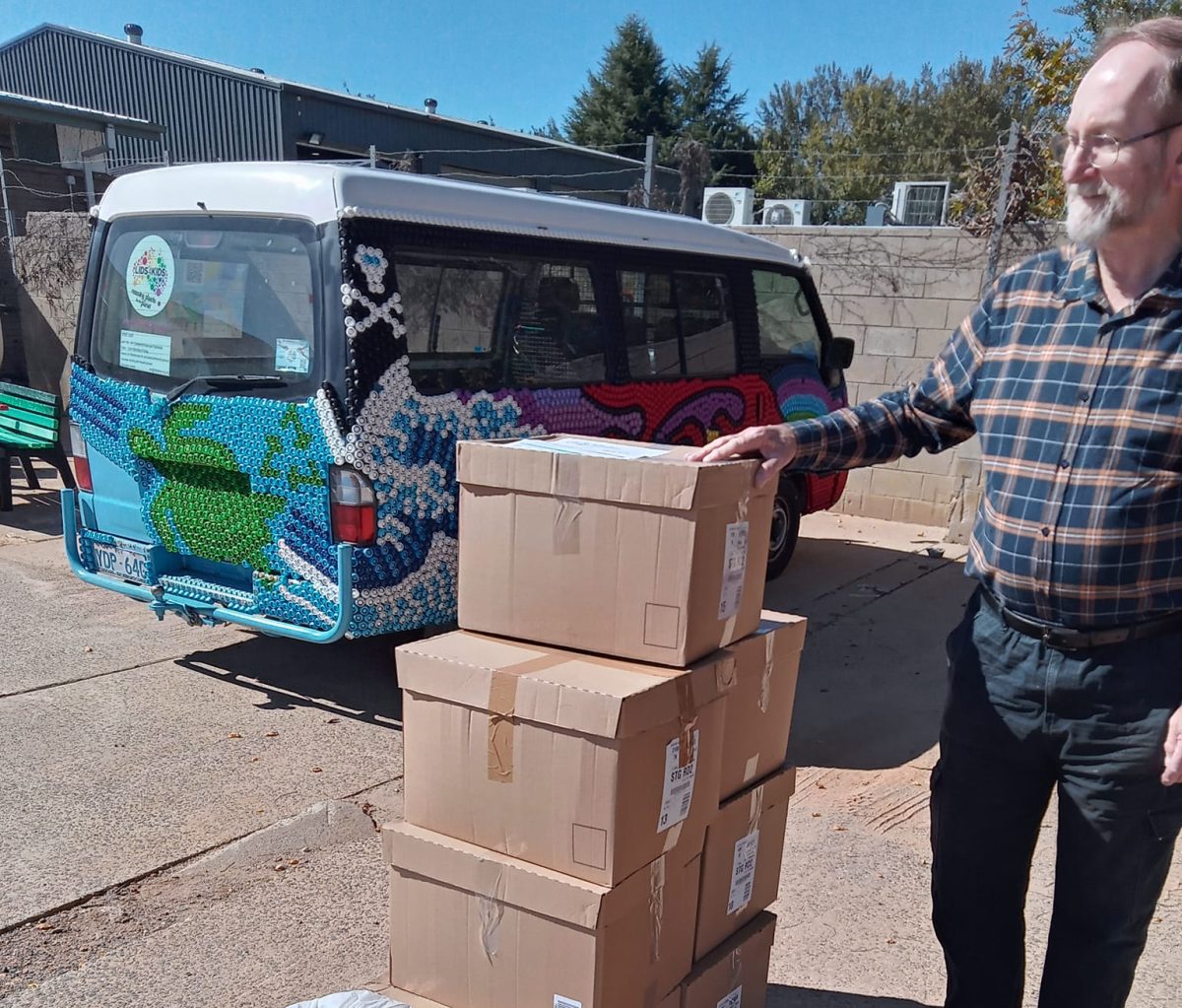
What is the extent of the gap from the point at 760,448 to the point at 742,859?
0.97 m

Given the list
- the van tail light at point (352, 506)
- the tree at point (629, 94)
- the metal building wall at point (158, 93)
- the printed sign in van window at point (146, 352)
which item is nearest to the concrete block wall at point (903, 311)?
the van tail light at point (352, 506)

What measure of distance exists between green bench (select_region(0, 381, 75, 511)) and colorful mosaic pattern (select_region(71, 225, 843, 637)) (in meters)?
3.25

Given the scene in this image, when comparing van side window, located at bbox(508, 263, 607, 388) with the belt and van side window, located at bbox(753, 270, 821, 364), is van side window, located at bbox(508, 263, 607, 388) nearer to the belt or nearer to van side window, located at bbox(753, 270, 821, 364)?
van side window, located at bbox(753, 270, 821, 364)

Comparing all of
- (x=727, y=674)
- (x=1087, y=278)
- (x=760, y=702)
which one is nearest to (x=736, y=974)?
(x=760, y=702)

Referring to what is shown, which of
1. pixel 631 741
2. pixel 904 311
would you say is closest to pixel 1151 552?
pixel 631 741

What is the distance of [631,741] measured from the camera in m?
1.82

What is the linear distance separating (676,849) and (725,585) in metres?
0.56

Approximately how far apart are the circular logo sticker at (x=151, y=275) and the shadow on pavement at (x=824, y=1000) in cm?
370

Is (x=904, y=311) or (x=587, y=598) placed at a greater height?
(x=904, y=311)

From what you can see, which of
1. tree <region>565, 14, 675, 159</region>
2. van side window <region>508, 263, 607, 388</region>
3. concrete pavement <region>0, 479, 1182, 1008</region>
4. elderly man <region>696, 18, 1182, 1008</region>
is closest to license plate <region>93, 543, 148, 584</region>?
concrete pavement <region>0, 479, 1182, 1008</region>

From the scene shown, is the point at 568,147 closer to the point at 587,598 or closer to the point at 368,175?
the point at 368,175

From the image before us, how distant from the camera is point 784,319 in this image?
6.42 metres

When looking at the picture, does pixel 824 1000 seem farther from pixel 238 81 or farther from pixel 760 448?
pixel 238 81

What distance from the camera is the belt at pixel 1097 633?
1843mm
